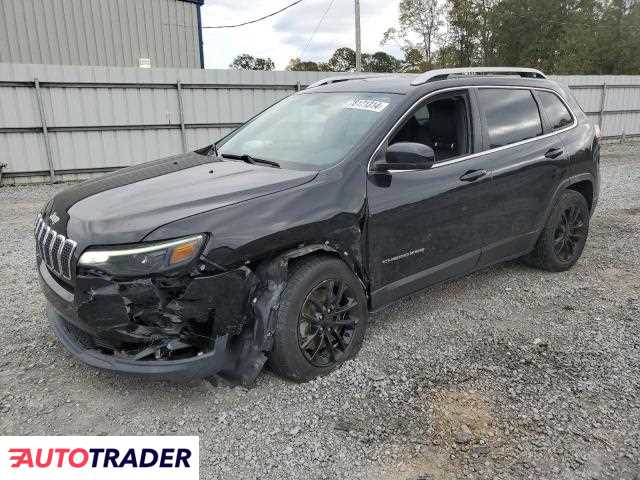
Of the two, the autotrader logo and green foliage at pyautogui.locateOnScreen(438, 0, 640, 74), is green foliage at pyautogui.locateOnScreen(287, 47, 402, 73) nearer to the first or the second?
green foliage at pyautogui.locateOnScreen(438, 0, 640, 74)

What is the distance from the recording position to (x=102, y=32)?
14977 millimetres

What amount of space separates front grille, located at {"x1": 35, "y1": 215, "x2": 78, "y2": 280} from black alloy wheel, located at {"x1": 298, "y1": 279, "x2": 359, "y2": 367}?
122cm

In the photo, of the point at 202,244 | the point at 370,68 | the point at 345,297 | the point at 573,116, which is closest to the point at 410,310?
the point at 345,297

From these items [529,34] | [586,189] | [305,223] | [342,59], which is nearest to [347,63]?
[342,59]

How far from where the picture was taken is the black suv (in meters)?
2.51

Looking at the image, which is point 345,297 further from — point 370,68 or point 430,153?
point 370,68

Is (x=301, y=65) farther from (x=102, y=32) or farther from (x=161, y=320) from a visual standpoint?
(x=161, y=320)

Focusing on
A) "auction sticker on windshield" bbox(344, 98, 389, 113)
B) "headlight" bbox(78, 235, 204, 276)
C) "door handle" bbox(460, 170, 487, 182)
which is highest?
"auction sticker on windshield" bbox(344, 98, 389, 113)

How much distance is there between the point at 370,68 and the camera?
150 ft

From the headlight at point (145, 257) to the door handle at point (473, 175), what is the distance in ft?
6.74

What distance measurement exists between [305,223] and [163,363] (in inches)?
40.5

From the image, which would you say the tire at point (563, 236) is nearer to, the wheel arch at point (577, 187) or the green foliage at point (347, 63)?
the wheel arch at point (577, 187)

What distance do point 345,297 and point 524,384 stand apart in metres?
1.16

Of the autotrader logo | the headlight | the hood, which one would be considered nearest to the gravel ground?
the autotrader logo
